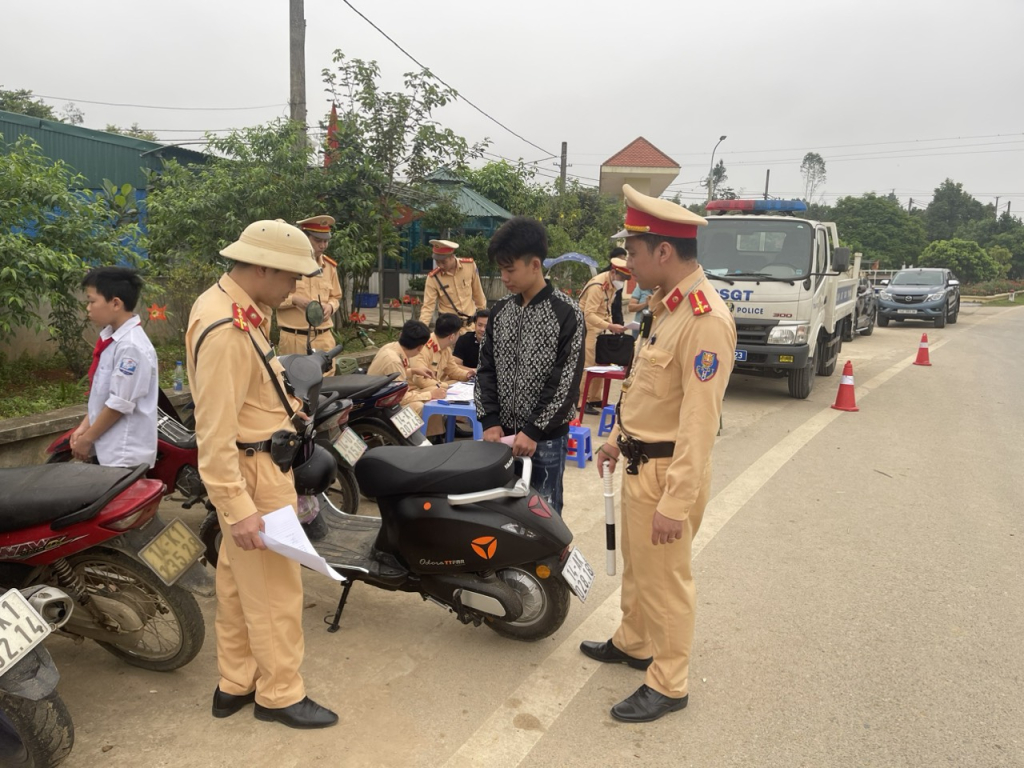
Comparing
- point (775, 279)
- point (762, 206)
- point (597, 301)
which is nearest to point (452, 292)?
point (597, 301)

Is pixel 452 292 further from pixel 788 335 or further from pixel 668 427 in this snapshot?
pixel 668 427

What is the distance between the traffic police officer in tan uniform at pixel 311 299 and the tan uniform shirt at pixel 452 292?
1247 mm

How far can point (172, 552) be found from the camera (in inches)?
112

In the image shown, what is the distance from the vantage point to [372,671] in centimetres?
311

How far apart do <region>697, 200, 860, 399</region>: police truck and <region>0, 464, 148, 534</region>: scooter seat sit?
22.5 ft

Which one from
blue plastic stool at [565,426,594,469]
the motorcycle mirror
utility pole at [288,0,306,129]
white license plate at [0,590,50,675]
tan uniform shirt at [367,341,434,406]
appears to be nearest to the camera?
white license plate at [0,590,50,675]

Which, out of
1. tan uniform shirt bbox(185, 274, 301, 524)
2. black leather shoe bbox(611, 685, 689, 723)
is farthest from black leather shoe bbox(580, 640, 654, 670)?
tan uniform shirt bbox(185, 274, 301, 524)

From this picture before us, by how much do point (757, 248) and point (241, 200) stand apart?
613cm

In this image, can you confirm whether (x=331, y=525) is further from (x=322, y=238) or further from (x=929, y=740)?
(x=322, y=238)

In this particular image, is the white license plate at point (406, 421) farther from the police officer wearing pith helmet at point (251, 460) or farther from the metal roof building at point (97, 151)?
the metal roof building at point (97, 151)

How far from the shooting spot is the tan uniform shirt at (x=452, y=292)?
7914 mm

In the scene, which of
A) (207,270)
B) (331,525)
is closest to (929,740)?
(331,525)

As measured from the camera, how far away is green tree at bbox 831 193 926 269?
148ft

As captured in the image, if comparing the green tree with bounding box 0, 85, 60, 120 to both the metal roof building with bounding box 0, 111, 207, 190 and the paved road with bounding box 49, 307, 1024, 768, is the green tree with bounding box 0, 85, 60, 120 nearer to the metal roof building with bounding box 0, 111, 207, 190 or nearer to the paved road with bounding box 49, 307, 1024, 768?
the metal roof building with bounding box 0, 111, 207, 190
